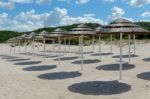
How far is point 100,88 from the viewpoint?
9922 mm

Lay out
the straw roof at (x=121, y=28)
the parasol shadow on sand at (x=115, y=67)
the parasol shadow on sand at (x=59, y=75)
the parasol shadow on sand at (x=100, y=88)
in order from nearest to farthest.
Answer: the parasol shadow on sand at (x=100, y=88), the straw roof at (x=121, y=28), the parasol shadow on sand at (x=59, y=75), the parasol shadow on sand at (x=115, y=67)

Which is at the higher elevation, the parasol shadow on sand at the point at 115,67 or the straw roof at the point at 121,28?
the straw roof at the point at 121,28

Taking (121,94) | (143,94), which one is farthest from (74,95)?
(143,94)

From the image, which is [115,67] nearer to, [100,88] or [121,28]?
[121,28]

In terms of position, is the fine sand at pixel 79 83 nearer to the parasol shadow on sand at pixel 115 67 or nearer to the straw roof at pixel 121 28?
the parasol shadow on sand at pixel 115 67

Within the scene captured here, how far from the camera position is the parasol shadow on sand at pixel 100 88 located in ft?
30.9

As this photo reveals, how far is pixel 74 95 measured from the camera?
920 cm

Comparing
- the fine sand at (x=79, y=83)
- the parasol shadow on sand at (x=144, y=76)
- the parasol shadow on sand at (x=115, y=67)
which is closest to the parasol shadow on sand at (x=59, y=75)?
the fine sand at (x=79, y=83)

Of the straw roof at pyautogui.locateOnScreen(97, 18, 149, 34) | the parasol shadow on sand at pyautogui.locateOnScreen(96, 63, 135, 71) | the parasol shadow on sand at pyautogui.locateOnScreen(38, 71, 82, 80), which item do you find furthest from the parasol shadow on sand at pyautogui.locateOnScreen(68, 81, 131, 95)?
the parasol shadow on sand at pyautogui.locateOnScreen(96, 63, 135, 71)

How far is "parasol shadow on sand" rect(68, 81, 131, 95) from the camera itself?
371 inches

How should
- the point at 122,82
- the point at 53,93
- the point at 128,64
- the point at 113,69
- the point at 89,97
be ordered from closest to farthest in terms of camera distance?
the point at 89,97, the point at 53,93, the point at 122,82, the point at 113,69, the point at 128,64

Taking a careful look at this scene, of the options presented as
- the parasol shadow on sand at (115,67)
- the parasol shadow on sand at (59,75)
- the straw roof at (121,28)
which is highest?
the straw roof at (121,28)

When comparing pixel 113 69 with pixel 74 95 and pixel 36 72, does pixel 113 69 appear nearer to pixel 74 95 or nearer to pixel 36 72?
pixel 36 72

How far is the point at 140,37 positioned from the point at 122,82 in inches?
1138
